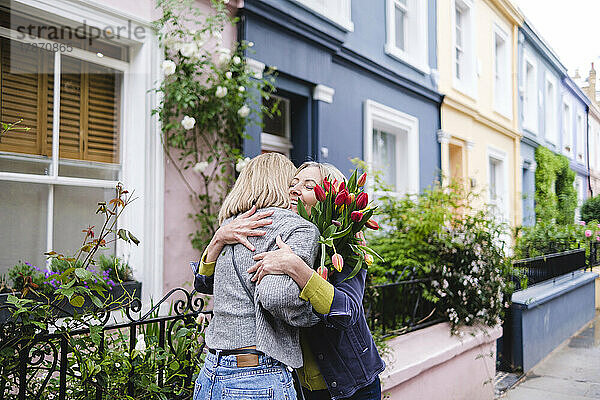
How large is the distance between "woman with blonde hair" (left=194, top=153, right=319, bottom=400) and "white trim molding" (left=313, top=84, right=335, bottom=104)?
4.62 meters

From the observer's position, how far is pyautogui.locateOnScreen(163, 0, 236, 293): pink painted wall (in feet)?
15.8

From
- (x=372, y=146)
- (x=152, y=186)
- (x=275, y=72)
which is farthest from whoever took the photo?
(x=372, y=146)

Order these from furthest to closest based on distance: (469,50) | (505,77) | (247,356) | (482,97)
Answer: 1. (505,77)
2. (482,97)
3. (469,50)
4. (247,356)

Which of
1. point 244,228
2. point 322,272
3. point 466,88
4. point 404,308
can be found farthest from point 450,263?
point 466,88

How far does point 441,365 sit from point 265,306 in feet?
9.87

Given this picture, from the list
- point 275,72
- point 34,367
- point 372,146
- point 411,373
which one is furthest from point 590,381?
point 34,367

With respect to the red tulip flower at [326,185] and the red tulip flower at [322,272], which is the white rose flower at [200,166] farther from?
the red tulip flower at [322,272]

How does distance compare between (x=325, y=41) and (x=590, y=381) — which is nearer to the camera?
(x=590, y=381)

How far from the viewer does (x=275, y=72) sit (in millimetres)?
5973

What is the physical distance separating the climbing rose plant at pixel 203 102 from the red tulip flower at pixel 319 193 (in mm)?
2656

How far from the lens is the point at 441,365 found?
175 inches

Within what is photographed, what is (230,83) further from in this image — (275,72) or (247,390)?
(247,390)

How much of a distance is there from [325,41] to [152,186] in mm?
3101

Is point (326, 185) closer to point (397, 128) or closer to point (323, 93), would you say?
point (323, 93)
